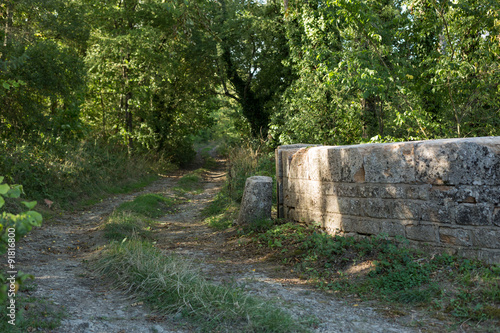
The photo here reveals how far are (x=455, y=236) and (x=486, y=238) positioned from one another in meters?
0.33

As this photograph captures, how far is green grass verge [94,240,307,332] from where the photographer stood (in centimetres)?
373

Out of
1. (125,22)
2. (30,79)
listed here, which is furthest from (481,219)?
(125,22)

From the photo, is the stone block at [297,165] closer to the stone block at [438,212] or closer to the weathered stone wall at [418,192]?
the weathered stone wall at [418,192]

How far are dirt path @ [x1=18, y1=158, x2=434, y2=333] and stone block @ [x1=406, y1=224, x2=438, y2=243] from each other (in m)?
1.35

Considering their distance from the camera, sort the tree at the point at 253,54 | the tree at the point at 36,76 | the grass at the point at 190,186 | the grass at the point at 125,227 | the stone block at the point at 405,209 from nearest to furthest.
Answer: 1. the stone block at the point at 405,209
2. the grass at the point at 125,227
3. the tree at the point at 36,76
4. the grass at the point at 190,186
5. the tree at the point at 253,54

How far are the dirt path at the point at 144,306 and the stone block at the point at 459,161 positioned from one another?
1.83 meters

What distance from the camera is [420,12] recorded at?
28.9 ft

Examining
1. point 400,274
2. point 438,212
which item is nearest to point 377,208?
point 438,212

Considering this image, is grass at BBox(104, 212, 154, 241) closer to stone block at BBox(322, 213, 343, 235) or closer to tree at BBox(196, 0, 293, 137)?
stone block at BBox(322, 213, 343, 235)

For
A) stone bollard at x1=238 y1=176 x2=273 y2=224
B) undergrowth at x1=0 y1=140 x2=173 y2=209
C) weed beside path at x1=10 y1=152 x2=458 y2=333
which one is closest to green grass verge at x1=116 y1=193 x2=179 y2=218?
weed beside path at x1=10 y1=152 x2=458 y2=333

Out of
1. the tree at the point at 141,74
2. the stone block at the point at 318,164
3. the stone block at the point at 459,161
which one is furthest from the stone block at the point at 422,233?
the tree at the point at 141,74

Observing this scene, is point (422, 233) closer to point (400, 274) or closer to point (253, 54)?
point (400, 274)

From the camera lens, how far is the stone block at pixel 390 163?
17.4ft

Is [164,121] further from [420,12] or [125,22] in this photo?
[420,12]
